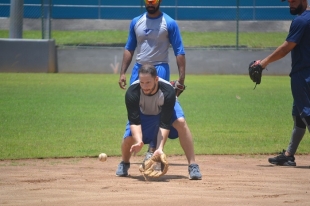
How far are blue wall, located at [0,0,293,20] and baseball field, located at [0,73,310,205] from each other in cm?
982

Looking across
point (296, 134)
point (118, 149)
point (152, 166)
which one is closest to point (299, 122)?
point (296, 134)

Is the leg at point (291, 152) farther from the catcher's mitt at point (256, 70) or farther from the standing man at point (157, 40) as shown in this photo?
the standing man at point (157, 40)

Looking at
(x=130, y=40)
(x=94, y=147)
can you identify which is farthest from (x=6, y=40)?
(x=130, y=40)

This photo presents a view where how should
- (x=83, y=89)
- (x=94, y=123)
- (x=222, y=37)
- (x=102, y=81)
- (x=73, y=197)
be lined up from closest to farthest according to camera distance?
(x=73, y=197) → (x=94, y=123) → (x=83, y=89) → (x=102, y=81) → (x=222, y=37)

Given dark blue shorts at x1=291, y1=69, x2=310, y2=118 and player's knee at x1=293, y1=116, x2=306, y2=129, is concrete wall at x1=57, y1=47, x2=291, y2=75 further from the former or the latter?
dark blue shorts at x1=291, y1=69, x2=310, y2=118

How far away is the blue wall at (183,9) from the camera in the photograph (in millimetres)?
29375

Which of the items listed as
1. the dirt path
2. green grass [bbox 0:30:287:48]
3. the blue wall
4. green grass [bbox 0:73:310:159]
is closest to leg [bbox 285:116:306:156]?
the dirt path

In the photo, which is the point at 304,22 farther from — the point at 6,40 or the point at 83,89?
the point at 6,40

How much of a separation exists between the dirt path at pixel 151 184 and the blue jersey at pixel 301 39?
131cm

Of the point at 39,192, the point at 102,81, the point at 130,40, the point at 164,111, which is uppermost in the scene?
the point at 130,40

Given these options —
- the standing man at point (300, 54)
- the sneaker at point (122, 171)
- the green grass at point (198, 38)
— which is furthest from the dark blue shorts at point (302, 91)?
the green grass at point (198, 38)

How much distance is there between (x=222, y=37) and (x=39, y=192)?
22017mm

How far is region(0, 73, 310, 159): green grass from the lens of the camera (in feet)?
34.5

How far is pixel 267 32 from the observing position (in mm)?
28500
